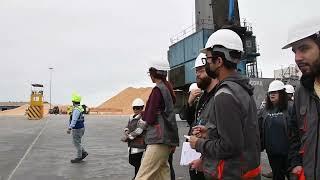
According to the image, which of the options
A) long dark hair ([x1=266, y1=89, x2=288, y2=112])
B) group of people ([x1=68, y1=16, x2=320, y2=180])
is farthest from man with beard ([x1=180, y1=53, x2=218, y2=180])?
long dark hair ([x1=266, y1=89, x2=288, y2=112])

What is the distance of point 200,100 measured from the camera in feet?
13.3

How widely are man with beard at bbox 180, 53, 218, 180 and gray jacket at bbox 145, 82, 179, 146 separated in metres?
0.37

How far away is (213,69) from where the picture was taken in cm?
329

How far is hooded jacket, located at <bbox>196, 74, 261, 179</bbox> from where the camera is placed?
2990mm

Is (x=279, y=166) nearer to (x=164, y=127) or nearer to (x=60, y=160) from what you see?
(x=164, y=127)

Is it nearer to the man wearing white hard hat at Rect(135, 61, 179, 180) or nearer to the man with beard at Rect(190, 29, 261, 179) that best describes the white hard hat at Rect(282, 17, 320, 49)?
the man with beard at Rect(190, 29, 261, 179)

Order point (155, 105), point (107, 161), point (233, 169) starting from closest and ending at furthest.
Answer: point (233, 169) < point (155, 105) < point (107, 161)

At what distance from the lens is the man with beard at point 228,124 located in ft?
9.83

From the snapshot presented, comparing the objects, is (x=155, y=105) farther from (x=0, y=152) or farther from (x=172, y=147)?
(x=0, y=152)

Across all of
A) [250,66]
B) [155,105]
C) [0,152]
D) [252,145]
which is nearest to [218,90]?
[252,145]

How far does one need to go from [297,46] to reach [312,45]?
105 millimetres

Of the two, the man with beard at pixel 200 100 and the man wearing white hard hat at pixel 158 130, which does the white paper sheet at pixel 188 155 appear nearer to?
the man with beard at pixel 200 100

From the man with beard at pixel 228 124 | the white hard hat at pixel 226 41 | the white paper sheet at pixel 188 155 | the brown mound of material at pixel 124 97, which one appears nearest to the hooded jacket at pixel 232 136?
the man with beard at pixel 228 124

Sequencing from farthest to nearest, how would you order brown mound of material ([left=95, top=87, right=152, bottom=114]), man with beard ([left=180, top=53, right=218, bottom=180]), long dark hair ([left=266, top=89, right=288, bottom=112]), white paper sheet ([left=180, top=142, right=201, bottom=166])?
brown mound of material ([left=95, top=87, right=152, bottom=114]) < long dark hair ([left=266, top=89, right=288, bottom=112]) < white paper sheet ([left=180, top=142, right=201, bottom=166]) < man with beard ([left=180, top=53, right=218, bottom=180])
